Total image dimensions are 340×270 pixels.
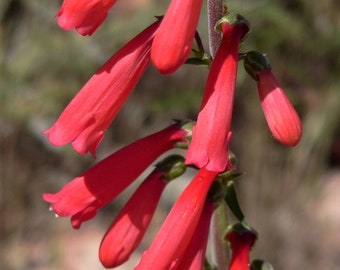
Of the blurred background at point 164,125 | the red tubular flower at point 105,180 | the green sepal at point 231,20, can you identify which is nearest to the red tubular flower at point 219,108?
the green sepal at point 231,20

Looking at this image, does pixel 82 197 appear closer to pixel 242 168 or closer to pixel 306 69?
pixel 242 168

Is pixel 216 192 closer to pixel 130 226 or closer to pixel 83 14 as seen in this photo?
pixel 130 226

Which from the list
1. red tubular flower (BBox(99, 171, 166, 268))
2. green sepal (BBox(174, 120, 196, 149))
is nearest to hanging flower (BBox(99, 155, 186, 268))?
red tubular flower (BBox(99, 171, 166, 268))

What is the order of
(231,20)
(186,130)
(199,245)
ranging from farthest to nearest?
(186,130) → (199,245) → (231,20)

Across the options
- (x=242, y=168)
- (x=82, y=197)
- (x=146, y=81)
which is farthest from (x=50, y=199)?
(x=146, y=81)

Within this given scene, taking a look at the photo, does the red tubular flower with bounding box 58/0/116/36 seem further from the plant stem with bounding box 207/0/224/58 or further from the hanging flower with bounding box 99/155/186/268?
the hanging flower with bounding box 99/155/186/268

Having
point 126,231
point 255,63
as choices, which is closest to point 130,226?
point 126,231
